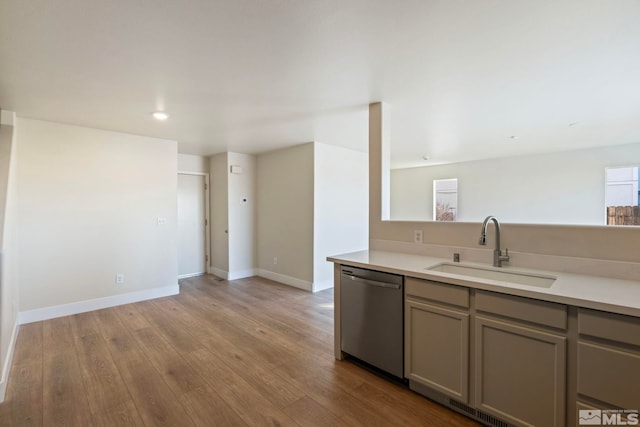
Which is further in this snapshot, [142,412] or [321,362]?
[321,362]

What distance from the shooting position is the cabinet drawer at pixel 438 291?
186 centimetres

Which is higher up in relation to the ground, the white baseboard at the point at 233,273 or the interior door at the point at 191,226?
the interior door at the point at 191,226

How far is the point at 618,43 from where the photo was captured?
6.42 ft

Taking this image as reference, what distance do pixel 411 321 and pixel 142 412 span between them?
192 cm

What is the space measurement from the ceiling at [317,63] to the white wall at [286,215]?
1.08 m

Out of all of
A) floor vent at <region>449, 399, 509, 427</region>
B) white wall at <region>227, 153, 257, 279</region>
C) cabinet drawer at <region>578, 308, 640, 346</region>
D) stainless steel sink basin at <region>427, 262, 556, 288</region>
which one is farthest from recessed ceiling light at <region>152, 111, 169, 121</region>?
cabinet drawer at <region>578, 308, 640, 346</region>

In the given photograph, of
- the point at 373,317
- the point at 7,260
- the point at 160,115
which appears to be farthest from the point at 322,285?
the point at 7,260

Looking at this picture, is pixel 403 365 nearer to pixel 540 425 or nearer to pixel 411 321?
pixel 411 321

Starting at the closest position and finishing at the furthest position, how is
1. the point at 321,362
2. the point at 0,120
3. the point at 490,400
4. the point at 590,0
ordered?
the point at 590,0
the point at 490,400
the point at 321,362
the point at 0,120

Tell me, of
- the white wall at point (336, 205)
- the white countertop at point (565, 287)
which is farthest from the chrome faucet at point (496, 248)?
the white wall at point (336, 205)

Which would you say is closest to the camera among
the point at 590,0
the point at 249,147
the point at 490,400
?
the point at 590,0

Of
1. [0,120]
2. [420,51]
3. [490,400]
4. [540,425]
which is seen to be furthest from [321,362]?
[0,120]

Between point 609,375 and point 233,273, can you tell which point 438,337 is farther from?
point 233,273

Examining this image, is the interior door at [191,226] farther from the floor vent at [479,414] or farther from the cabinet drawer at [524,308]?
the cabinet drawer at [524,308]
